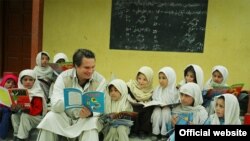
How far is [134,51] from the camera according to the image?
23.1ft

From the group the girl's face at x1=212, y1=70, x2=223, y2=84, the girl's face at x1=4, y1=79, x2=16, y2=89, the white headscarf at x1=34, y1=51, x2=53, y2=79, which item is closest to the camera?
the girl's face at x1=4, y1=79, x2=16, y2=89

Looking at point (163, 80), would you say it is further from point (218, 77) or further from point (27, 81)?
point (27, 81)

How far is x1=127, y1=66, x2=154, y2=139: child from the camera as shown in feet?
13.3

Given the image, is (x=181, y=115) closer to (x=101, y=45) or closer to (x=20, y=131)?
(x=20, y=131)

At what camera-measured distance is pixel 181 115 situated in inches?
147

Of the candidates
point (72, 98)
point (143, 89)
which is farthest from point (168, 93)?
point (72, 98)

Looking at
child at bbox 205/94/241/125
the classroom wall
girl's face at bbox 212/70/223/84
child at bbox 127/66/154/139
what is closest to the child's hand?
child at bbox 127/66/154/139

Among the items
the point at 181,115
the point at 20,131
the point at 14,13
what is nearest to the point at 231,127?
the point at 181,115

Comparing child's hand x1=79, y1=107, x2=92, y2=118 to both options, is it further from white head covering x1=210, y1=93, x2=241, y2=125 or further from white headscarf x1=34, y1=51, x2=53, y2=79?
white headscarf x1=34, y1=51, x2=53, y2=79

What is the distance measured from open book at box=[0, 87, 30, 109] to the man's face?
0.81m

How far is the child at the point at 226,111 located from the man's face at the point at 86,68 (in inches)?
52.9

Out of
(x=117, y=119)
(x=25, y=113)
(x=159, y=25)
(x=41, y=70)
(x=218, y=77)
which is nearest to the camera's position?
(x=117, y=119)

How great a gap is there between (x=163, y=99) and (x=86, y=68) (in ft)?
3.94

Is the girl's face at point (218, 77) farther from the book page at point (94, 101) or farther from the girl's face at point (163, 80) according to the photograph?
the book page at point (94, 101)
